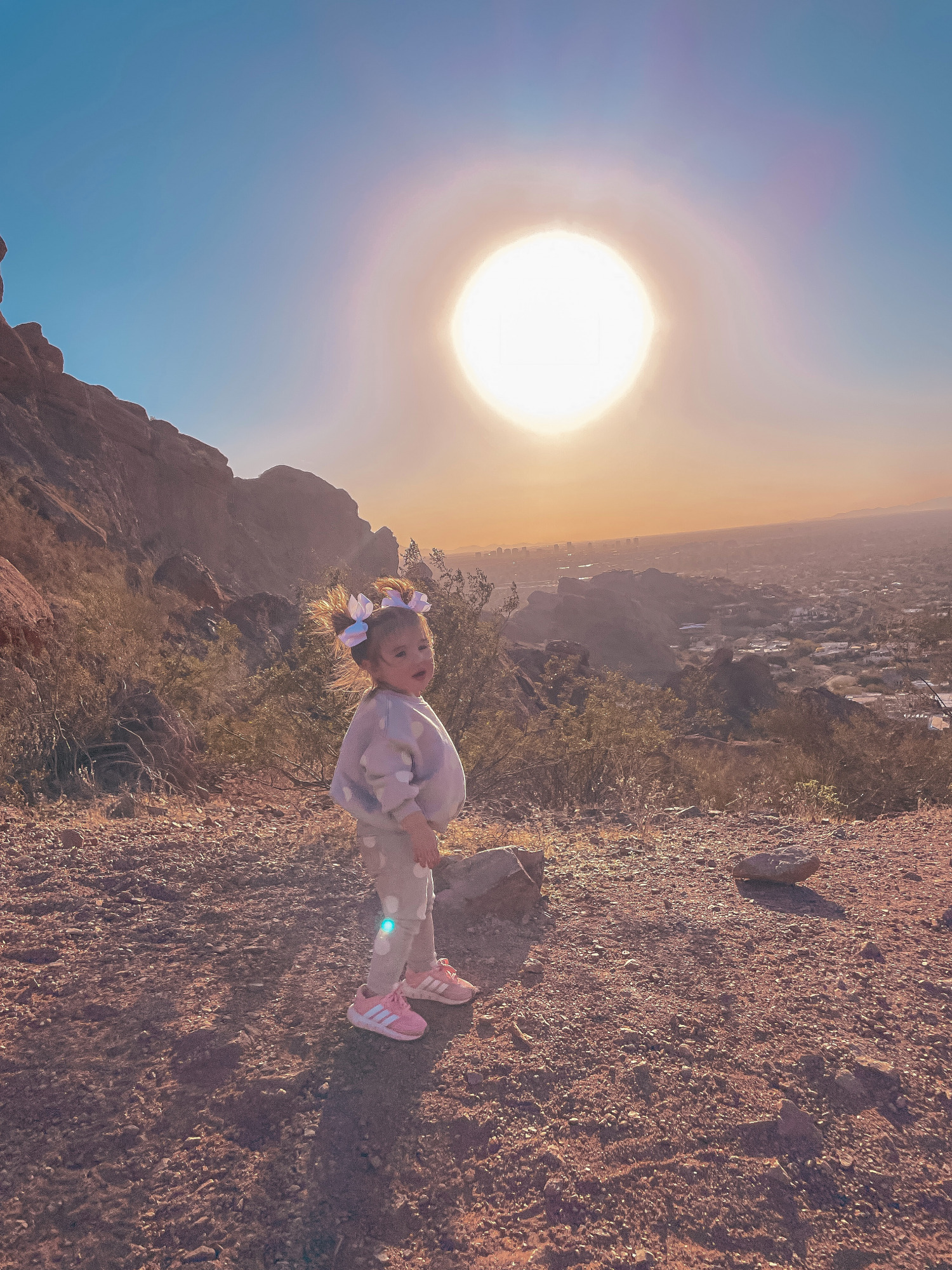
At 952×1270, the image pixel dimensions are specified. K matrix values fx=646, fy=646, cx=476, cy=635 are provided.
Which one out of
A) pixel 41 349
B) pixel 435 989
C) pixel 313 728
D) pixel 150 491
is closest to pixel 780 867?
pixel 435 989

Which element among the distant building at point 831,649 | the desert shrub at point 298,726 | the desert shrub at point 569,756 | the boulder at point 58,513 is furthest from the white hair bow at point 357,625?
the distant building at point 831,649

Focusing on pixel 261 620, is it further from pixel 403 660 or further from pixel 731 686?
pixel 403 660

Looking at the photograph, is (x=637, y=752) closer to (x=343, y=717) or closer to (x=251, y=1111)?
(x=343, y=717)

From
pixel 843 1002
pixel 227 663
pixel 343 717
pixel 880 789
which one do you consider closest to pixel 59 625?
pixel 227 663

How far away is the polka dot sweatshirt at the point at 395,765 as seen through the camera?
2305 millimetres

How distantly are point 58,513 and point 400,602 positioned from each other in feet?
48.1

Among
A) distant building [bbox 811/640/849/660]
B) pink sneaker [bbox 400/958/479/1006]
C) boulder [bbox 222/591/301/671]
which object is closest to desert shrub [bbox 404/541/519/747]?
pink sneaker [bbox 400/958/479/1006]

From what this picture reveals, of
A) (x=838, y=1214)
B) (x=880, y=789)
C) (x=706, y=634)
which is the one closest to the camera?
(x=838, y=1214)

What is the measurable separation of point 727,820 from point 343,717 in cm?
342

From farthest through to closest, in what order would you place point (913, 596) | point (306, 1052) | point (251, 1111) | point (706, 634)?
point (913, 596)
point (706, 634)
point (306, 1052)
point (251, 1111)

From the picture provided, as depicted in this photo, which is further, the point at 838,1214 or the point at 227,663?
the point at 227,663

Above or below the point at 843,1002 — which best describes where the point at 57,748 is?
above

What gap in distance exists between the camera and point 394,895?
7.91 feet

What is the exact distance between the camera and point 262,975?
268cm
